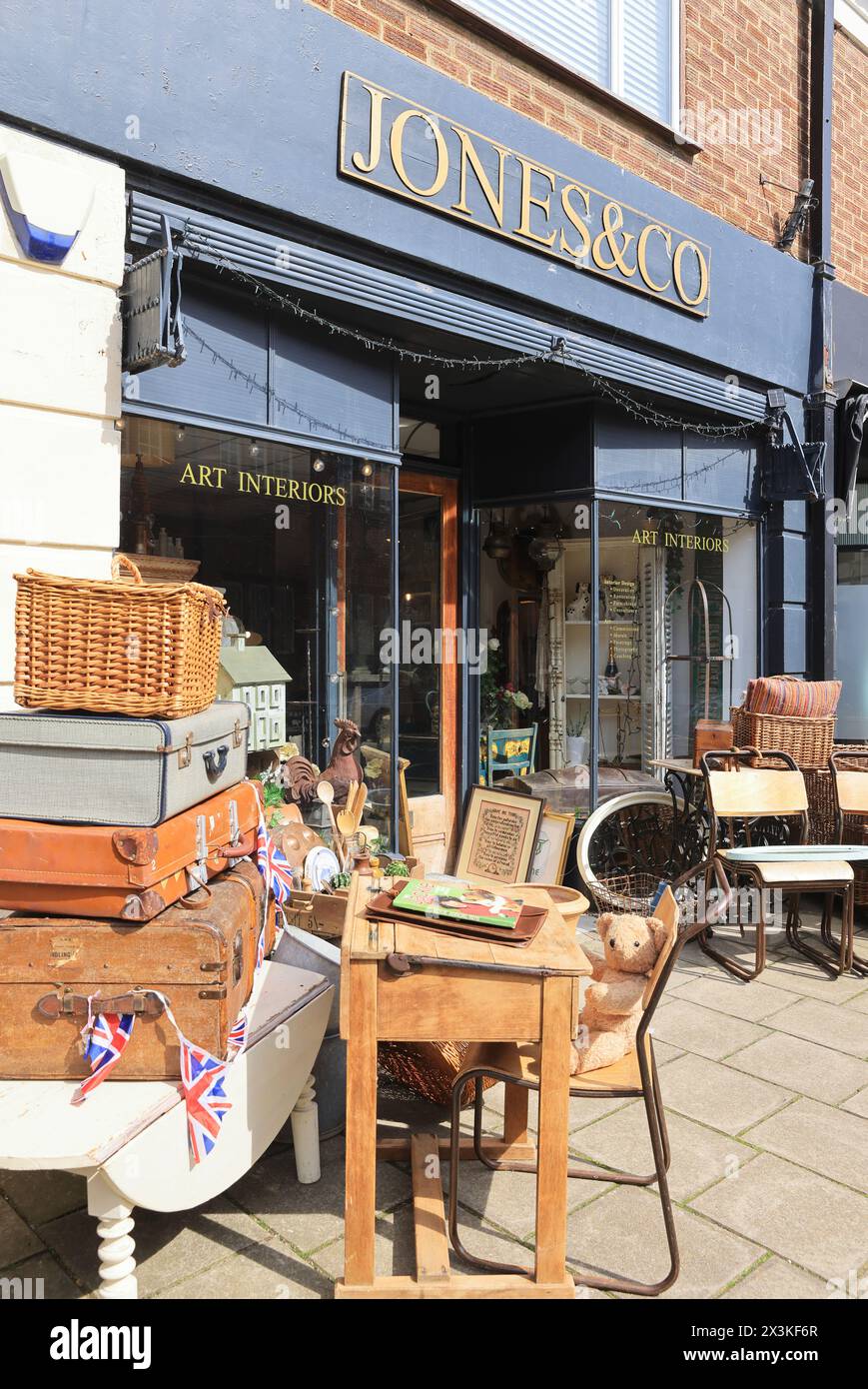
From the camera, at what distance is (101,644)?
8.18ft

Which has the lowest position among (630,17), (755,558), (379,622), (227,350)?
(379,622)

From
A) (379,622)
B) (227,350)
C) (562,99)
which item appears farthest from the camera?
(562,99)

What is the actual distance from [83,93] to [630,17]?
4.55 meters

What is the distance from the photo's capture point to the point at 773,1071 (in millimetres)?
3922

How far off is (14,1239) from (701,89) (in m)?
7.92

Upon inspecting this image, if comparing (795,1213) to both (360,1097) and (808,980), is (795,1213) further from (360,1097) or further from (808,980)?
(808,980)

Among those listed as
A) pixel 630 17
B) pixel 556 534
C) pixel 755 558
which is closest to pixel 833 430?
pixel 755 558

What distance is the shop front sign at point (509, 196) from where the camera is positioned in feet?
15.4

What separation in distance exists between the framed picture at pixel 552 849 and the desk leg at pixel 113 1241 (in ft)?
11.6

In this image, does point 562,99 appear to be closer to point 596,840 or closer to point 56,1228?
point 596,840

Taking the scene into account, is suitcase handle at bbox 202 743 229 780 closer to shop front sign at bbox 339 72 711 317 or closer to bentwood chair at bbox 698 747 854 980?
shop front sign at bbox 339 72 711 317

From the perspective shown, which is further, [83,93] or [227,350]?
[227,350]

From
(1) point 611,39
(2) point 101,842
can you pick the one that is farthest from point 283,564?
(1) point 611,39

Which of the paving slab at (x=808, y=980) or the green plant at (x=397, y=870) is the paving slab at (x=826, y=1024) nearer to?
the paving slab at (x=808, y=980)
